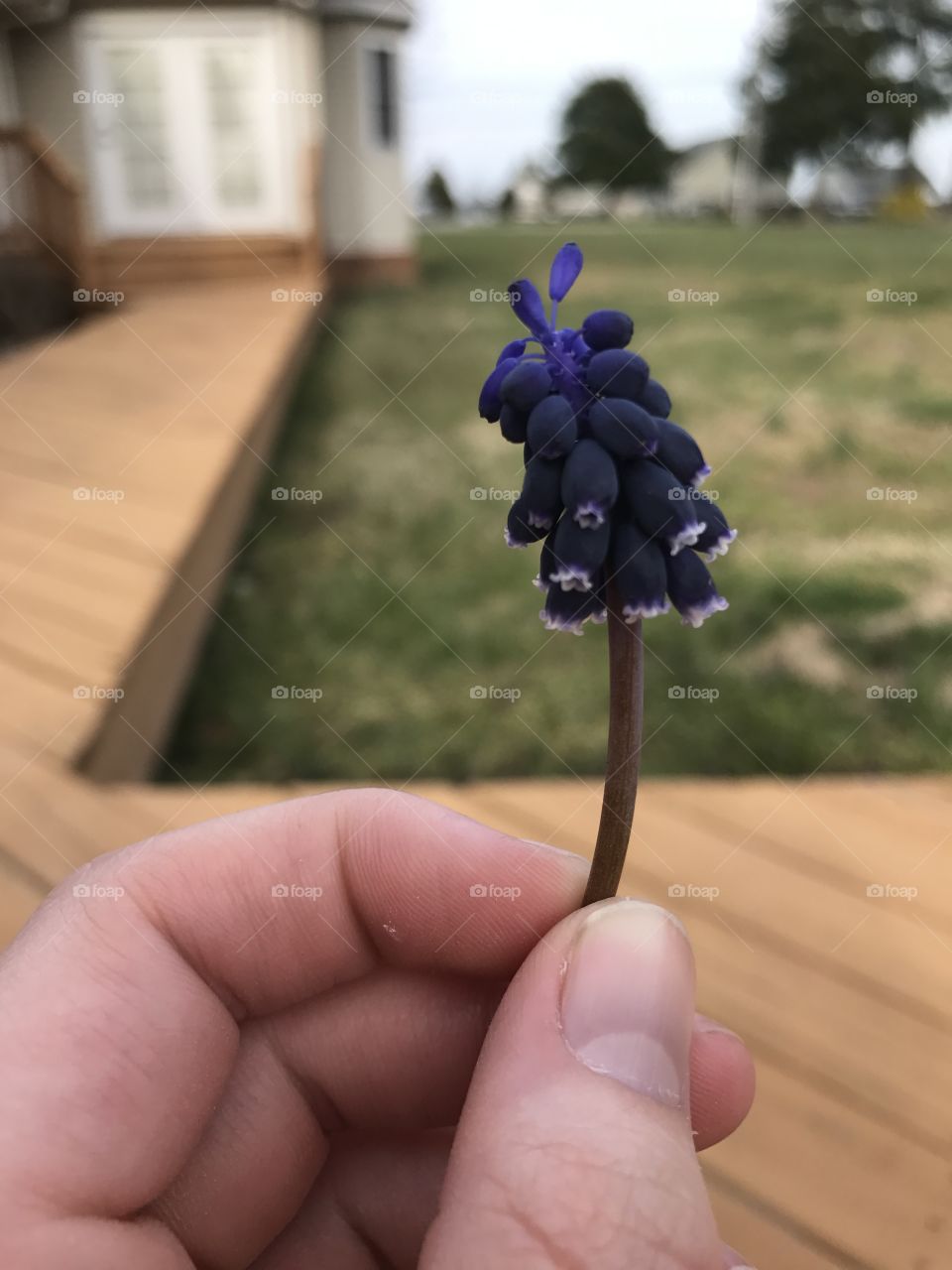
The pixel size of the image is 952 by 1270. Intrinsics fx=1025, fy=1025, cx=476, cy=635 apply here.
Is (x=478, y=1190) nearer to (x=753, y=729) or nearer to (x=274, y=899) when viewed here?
(x=274, y=899)

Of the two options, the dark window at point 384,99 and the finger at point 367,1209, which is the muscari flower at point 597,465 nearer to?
the finger at point 367,1209

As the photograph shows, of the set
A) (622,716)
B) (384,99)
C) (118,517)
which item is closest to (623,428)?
(622,716)

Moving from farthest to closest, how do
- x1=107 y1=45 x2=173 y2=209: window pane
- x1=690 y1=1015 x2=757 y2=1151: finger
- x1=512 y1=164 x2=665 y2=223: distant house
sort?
1. x1=512 y1=164 x2=665 y2=223: distant house
2. x1=107 y1=45 x2=173 y2=209: window pane
3. x1=690 y1=1015 x2=757 y2=1151: finger

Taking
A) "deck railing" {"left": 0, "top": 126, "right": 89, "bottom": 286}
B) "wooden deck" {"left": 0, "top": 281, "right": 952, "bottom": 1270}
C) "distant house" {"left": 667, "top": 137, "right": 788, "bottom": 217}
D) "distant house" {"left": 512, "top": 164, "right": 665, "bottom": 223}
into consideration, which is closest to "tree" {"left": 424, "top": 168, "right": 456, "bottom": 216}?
"distant house" {"left": 512, "top": 164, "right": 665, "bottom": 223}

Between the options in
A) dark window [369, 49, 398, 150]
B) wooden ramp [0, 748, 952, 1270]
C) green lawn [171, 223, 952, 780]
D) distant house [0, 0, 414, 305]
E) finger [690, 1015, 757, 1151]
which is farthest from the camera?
dark window [369, 49, 398, 150]

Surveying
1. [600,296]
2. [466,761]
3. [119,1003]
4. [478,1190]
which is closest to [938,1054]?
[478,1190]

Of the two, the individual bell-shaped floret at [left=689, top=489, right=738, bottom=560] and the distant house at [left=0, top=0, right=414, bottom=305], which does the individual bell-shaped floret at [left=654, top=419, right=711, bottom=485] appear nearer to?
the individual bell-shaped floret at [left=689, top=489, right=738, bottom=560]

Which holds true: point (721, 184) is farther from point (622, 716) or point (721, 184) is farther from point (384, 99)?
point (622, 716)

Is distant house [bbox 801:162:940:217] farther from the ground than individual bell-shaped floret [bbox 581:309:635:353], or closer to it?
closer to it
